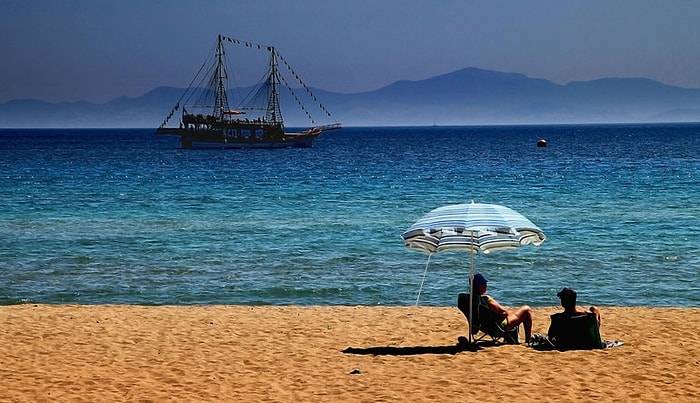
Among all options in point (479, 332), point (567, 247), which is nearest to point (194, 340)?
point (479, 332)

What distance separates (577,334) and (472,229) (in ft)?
6.71

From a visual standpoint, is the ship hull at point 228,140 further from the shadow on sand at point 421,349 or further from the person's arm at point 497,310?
the person's arm at point 497,310

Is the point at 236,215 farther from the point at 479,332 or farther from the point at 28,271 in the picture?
the point at 479,332

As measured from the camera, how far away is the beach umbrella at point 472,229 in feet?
34.2

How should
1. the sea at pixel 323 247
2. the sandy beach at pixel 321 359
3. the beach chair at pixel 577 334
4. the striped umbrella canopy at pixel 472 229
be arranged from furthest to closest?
the sea at pixel 323 247 < the beach chair at pixel 577 334 < the striped umbrella canopy at pixel 472 229 < the sandy beach at pixel 321 359

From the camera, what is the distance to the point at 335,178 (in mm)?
54531

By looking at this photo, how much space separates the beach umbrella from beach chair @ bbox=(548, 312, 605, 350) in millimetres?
1107

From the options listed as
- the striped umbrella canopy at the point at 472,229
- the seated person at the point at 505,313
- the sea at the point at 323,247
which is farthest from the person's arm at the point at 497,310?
the sea at the point at 323,247

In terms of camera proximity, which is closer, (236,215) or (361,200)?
(236,215)

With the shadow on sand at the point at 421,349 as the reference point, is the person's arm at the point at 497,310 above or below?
above

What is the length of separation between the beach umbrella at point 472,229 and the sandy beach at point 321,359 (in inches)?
54.1

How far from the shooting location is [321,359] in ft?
35.1

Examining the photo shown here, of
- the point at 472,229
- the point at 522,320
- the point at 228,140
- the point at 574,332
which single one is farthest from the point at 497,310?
the point at 228,140

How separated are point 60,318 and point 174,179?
42.4 m
